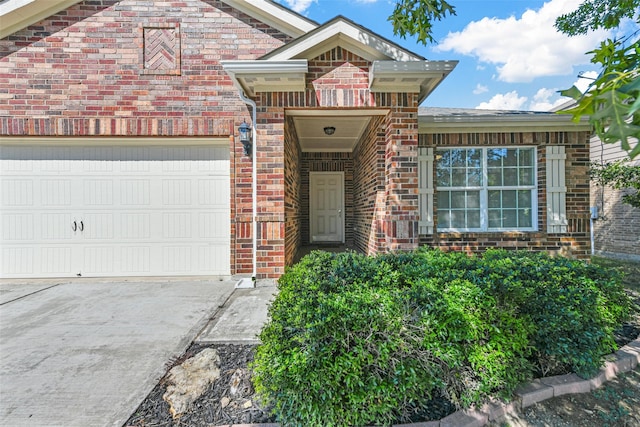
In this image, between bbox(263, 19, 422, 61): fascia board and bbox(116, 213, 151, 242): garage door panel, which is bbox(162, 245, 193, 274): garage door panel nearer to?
bbox(116, 213, 151, 242): garage door panel

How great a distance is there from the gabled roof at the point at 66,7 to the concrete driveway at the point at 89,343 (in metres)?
4.23

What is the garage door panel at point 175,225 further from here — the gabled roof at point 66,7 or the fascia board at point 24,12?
the fascia board at point 24,12

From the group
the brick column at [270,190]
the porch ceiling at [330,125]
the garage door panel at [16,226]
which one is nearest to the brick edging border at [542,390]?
the brick column at [270,190]

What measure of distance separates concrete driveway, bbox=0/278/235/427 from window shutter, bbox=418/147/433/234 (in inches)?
138

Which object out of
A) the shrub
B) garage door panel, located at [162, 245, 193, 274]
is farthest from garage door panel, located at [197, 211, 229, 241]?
the shrub

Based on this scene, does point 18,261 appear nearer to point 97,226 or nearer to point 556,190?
point 97,226

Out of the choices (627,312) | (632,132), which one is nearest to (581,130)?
(627,312)

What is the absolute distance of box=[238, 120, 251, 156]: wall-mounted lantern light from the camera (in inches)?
174

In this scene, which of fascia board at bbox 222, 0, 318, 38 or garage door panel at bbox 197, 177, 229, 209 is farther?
garage door panel at bbox 197, 177, 229, 209

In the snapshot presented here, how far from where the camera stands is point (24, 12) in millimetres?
4473

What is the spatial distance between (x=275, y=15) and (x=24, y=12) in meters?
3.98

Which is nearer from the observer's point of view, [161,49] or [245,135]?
[245,135]

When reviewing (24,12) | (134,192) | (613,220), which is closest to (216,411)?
(134,192)

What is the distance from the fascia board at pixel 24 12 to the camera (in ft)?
14.4
